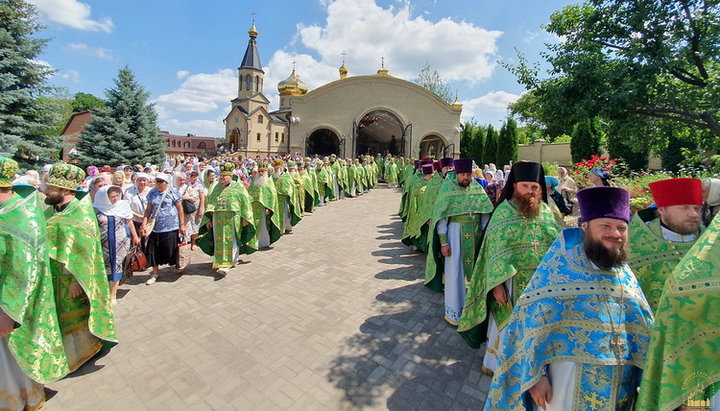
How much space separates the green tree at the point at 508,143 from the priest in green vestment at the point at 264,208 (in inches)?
951

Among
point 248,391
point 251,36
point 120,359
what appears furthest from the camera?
point 251,36

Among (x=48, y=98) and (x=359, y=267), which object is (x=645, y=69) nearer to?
(x=359, y=267)

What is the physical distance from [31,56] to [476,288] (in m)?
16.7

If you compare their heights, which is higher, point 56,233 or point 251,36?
point 251,36

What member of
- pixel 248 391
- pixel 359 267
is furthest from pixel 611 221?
pixel 359 267

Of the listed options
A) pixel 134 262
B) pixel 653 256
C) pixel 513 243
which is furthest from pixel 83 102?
pixel 653 256

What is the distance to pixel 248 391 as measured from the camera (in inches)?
129

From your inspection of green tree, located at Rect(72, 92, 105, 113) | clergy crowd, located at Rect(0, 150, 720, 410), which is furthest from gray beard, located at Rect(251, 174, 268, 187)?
green tree, located at Rect(72, 92, 105, 113)

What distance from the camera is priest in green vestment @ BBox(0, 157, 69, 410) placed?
8.71ft

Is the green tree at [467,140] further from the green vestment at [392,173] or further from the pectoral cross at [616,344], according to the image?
the pectoral cross at [616,344]

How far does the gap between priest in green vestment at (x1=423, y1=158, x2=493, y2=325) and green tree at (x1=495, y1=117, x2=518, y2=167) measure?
997 inches

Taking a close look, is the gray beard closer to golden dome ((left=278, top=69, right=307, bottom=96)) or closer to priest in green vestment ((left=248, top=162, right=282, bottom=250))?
priest in green vestment ((left=248, top=162, right=282, bottom=250))

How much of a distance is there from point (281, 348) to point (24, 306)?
2379 mm

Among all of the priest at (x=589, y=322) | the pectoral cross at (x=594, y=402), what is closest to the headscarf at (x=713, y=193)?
the priest at (x=589, y=322)
